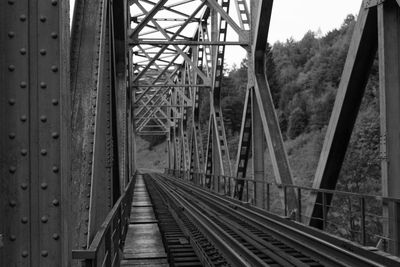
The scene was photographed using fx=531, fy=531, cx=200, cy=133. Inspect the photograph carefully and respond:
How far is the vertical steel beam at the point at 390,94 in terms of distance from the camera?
6531 millimetres

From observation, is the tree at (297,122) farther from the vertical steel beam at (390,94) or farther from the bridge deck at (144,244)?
the vertical steel beam at (390,94)

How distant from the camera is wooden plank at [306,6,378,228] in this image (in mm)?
7270

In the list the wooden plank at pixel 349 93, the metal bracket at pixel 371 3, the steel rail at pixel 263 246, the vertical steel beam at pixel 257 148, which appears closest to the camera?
the metal bracket at pixel 371 3

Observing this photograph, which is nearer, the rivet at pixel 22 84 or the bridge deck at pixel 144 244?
the rivet at pixel 22 84

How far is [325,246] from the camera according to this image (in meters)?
7.17

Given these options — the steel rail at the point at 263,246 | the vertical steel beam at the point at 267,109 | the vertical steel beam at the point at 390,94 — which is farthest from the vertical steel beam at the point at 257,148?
the vertical steel beam at the point at 390,94

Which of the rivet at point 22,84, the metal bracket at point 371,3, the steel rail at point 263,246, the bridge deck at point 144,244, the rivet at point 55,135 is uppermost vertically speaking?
the metal bracket at point 371,3

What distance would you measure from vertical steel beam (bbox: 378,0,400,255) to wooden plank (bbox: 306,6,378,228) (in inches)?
16.8

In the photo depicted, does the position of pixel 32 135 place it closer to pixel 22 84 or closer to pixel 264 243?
pixel 22 84

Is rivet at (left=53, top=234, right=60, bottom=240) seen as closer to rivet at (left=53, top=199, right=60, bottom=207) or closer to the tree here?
rivet at (left=53, top=199, right=60, bottom=207)

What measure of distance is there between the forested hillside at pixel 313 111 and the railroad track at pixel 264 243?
9.13 metres

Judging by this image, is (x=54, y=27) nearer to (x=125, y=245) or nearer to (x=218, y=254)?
(x=218, y=254)

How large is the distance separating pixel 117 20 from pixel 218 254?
5721 millimetres

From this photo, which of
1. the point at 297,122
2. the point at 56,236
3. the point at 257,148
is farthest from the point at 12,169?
the point at 297,122
